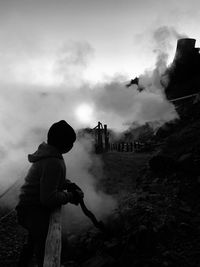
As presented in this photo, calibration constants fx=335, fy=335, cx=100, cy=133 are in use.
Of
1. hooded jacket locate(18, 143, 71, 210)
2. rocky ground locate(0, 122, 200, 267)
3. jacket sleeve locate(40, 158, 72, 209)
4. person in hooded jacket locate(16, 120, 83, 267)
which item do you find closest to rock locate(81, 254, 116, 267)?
rocky ground locate(0, 122, 200, 267)

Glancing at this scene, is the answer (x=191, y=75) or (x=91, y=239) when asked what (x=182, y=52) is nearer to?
(x=191, y=75)

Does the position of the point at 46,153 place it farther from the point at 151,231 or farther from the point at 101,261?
the point at 151,231

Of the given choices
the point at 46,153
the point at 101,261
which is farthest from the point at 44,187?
the point at 101,261

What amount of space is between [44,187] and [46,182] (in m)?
0.04

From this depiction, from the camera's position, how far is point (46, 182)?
8.24 feet

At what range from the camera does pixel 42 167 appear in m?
2.62

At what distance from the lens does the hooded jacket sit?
251 centimetres

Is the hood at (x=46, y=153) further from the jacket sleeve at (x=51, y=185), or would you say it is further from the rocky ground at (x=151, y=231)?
the rocky ground at (x=151, y=231)

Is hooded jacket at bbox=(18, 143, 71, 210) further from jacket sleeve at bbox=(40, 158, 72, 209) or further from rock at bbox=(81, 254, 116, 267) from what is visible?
rock at bbox=(81, 254, 116, 267)

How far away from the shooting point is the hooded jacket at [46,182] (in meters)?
2.51

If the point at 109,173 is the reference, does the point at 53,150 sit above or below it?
below

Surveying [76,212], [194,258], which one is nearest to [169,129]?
[76,212]

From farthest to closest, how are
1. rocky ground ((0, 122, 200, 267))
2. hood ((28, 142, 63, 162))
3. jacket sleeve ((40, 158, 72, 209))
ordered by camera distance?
rocky ground ((0, 122, 200, 267))
hood ((28, 142, 63, 162))
jacket sleeve ((40, 158, 72, 209))

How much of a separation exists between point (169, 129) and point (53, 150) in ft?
36.9
